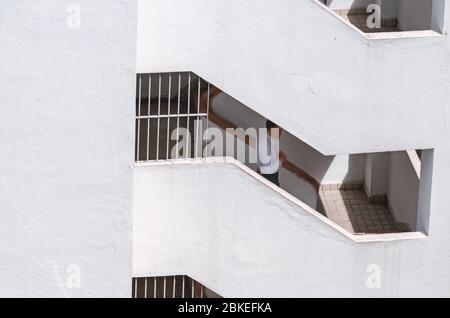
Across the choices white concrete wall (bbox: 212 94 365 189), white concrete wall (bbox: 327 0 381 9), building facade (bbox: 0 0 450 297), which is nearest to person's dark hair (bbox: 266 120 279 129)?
building facade (bbox: 0 0 450 297)

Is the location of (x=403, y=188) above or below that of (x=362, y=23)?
below

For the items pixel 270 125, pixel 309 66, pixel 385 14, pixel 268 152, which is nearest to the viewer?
pixel 309 66

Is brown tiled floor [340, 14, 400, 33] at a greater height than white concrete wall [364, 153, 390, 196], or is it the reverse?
brown tiled floor [340, 14, 400, 33]

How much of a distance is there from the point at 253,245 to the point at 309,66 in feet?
8.14

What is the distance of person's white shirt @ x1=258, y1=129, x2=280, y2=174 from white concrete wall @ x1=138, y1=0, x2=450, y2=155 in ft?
7.02

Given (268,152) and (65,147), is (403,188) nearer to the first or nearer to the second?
(268,152)

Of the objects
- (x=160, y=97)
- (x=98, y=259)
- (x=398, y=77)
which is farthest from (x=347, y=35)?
(x=98, y=259)

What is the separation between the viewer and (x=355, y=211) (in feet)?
103

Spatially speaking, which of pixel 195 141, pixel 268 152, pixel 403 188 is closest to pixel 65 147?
pixel 195 141

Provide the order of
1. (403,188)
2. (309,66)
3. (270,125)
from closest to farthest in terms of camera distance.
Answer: (309,66), (270,125), (403,188)

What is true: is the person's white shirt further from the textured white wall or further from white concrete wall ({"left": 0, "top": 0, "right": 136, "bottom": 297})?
white concrete wall ({"left": 0, "top": 0, "right": 136, "bottom": 297})

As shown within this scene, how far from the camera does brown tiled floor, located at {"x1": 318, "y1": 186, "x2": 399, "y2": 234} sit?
3067 centimetres

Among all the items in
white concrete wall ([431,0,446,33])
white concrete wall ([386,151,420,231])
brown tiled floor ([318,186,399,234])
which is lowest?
brown tiled floor ([318,186,399,234])
